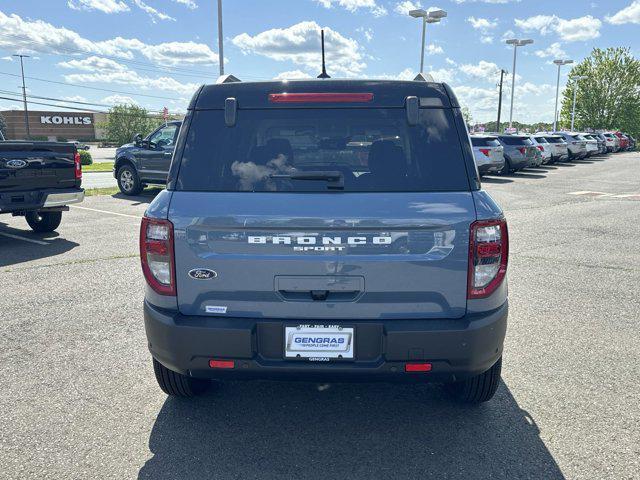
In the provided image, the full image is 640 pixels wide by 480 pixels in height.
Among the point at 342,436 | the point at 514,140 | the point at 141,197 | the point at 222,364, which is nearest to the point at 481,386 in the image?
the point at 342,436

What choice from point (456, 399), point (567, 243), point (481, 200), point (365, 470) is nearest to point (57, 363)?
point (365, 470)

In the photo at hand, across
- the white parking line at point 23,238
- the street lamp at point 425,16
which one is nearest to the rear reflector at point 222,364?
the white parking line at point 23,238

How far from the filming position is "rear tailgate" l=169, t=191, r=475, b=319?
262cm

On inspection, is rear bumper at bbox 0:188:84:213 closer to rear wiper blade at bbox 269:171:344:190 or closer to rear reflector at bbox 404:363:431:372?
rear wiper blade at bbox 269:171:344:190

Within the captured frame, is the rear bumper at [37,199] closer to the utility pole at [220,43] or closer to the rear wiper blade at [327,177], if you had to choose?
the rear wiper blade at [327,177]

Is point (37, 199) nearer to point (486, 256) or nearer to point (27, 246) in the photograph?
point (27, 246)

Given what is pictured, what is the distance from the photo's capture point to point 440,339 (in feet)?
8.66

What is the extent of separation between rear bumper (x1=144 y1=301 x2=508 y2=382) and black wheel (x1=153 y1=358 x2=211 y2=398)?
20.6 inches

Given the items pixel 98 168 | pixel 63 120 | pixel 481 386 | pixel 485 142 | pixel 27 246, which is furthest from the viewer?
pixel 63 120

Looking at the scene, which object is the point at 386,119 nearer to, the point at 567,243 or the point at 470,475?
the point at 470,475

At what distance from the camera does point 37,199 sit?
8117 mm

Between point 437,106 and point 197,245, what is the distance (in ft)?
4.61

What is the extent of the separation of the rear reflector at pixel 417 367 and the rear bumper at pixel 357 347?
0.02 m

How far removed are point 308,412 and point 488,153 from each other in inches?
760
